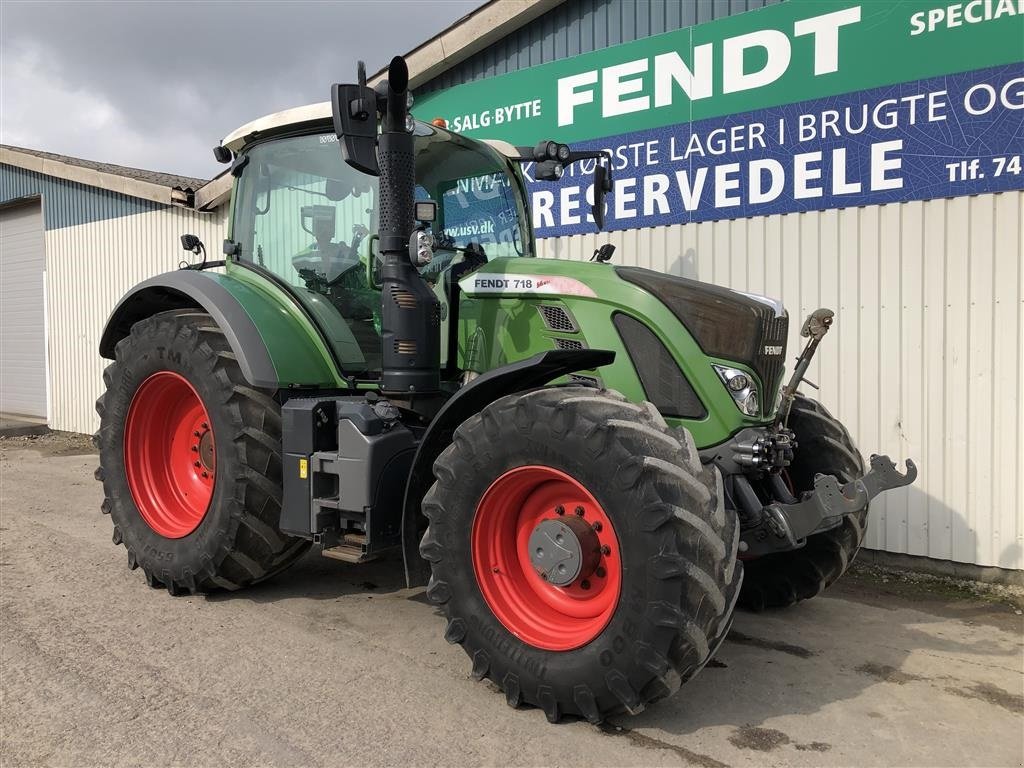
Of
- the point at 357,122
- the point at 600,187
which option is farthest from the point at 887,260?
the point at 357,122

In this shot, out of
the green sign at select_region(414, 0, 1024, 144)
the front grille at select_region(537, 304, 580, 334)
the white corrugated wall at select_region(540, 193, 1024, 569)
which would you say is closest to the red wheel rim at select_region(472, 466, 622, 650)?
the front grille at select_region(537, 304, 580, 334)

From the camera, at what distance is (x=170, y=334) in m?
4.66

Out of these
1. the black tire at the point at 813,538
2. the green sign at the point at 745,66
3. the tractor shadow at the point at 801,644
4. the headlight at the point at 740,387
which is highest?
the green sign at the point at 745,66

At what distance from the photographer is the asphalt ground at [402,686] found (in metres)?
2.97

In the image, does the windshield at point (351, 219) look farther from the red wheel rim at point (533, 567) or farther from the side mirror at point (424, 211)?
the red wheel rim at point (533, 567)

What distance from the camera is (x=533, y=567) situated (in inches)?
133

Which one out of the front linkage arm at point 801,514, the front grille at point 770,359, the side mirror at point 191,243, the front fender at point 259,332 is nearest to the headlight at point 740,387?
the front grille at point 770,359

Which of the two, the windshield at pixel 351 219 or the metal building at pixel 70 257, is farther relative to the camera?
the metal building at pixel 70 257

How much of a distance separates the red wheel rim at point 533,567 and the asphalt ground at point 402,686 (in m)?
0.34

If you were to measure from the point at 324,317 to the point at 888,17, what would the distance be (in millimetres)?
4070

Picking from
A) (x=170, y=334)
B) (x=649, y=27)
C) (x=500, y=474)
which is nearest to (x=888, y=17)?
(x=649, y=27)

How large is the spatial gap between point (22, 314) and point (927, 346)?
1361cm

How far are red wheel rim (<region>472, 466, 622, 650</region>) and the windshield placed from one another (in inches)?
52.6

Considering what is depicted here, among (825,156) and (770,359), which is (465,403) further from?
(825,156)
